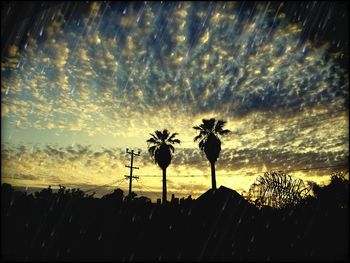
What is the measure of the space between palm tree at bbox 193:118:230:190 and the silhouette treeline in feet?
27.4

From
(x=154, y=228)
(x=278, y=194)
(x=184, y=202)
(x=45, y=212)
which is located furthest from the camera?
(x=278, y=194)

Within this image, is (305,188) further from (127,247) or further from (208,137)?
(127,247)

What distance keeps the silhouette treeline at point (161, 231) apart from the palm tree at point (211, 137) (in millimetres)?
8366

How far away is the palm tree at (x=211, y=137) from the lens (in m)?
28.0

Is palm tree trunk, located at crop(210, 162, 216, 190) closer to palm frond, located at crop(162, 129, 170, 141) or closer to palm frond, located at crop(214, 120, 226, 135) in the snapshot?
palm frond, located at crop(214, 120, 226, 135)

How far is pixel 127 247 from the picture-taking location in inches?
471

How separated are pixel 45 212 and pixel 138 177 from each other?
25.2 m

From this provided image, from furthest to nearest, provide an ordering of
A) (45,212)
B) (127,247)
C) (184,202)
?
(184,202)
(127,247)
(45,212)

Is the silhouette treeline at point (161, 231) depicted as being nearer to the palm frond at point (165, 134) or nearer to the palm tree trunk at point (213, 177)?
the palm tree trunk at point (213, 177)

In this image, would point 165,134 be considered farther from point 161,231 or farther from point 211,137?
point 161,231

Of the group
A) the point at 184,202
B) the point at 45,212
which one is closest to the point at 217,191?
the point at 184,202

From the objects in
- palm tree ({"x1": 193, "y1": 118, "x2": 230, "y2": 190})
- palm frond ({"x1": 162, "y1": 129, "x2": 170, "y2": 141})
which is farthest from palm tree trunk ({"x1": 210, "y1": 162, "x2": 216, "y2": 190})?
palm frond ({"x1": 162, "y1": 129, "x2": 170, "y2": 141})

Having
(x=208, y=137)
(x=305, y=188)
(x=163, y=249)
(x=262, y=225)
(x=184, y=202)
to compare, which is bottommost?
(x=163, y=249)

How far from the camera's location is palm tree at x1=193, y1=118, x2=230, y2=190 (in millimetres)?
27953
